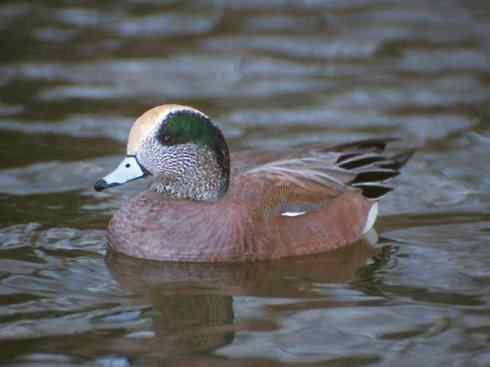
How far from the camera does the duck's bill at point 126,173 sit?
6902mm

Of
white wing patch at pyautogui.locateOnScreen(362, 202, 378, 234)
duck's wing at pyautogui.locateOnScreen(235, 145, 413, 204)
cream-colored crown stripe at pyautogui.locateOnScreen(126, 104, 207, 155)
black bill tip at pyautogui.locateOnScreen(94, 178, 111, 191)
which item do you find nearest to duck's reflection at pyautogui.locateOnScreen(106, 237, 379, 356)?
white wing patch at pyautogui.locateOnScreen(362, 202, 378, 234)

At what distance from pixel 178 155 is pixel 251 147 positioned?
2.24 metres

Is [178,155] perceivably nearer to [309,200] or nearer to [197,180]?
[197,180]

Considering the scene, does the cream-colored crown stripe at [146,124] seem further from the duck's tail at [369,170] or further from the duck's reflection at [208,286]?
the duck's tail at [369,170]

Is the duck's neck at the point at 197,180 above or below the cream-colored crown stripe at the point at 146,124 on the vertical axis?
below

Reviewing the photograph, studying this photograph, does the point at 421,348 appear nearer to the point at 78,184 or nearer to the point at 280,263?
the point at 280,263

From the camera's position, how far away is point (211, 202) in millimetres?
7180

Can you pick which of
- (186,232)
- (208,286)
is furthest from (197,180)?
(208,286)

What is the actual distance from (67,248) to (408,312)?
7.65 feet

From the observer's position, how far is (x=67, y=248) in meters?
7.33

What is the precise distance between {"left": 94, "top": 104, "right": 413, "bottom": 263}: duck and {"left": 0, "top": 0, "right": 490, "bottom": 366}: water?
0.13 m

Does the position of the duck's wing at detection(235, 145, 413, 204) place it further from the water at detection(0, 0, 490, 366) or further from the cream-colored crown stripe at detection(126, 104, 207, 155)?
the cream-colored crown stripe at detection(126, 104, 207, 155)

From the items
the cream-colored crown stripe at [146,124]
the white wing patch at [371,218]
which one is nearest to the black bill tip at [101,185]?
the cream-colored crown stripe at [146,124]

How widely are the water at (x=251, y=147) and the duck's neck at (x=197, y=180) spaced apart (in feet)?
1.67
